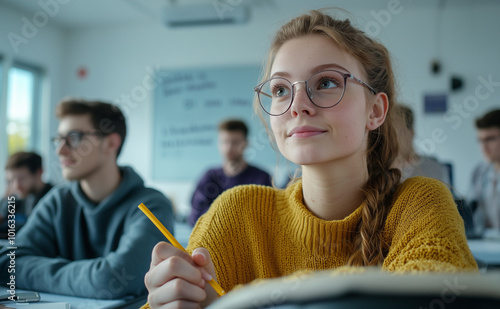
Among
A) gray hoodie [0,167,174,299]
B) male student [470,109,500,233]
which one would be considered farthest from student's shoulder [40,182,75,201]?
male student [470,109,500,233]

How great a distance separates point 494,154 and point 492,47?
1.75 m

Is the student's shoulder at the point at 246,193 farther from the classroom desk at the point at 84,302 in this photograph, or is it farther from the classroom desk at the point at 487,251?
the classroom desk at the point at 487,251

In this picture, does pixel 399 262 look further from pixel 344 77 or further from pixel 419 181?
pixel 344 77

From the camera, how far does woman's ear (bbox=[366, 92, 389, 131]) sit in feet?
3.26

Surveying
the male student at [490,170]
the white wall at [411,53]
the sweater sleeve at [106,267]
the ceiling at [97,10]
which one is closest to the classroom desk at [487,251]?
the male student at [490,170]

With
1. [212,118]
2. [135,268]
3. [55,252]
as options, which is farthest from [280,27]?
[212,118]

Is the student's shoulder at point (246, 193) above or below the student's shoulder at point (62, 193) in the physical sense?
above

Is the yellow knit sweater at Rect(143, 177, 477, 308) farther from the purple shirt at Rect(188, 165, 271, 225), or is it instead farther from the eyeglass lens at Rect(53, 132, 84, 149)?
the purple shirt at Rect(188, 165, 271, 225)

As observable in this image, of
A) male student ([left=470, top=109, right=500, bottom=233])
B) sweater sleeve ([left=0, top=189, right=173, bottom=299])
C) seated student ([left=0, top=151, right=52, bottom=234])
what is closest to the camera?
sweater sleeve ([left=0, top=189, right=173, bottom=299])

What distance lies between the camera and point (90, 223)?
1578 mm

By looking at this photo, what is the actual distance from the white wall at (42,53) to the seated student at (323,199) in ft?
13.9

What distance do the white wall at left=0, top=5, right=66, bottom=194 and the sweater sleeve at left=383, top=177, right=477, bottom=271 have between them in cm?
456

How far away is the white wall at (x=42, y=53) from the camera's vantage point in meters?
4.45

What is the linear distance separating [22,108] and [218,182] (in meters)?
2.81
